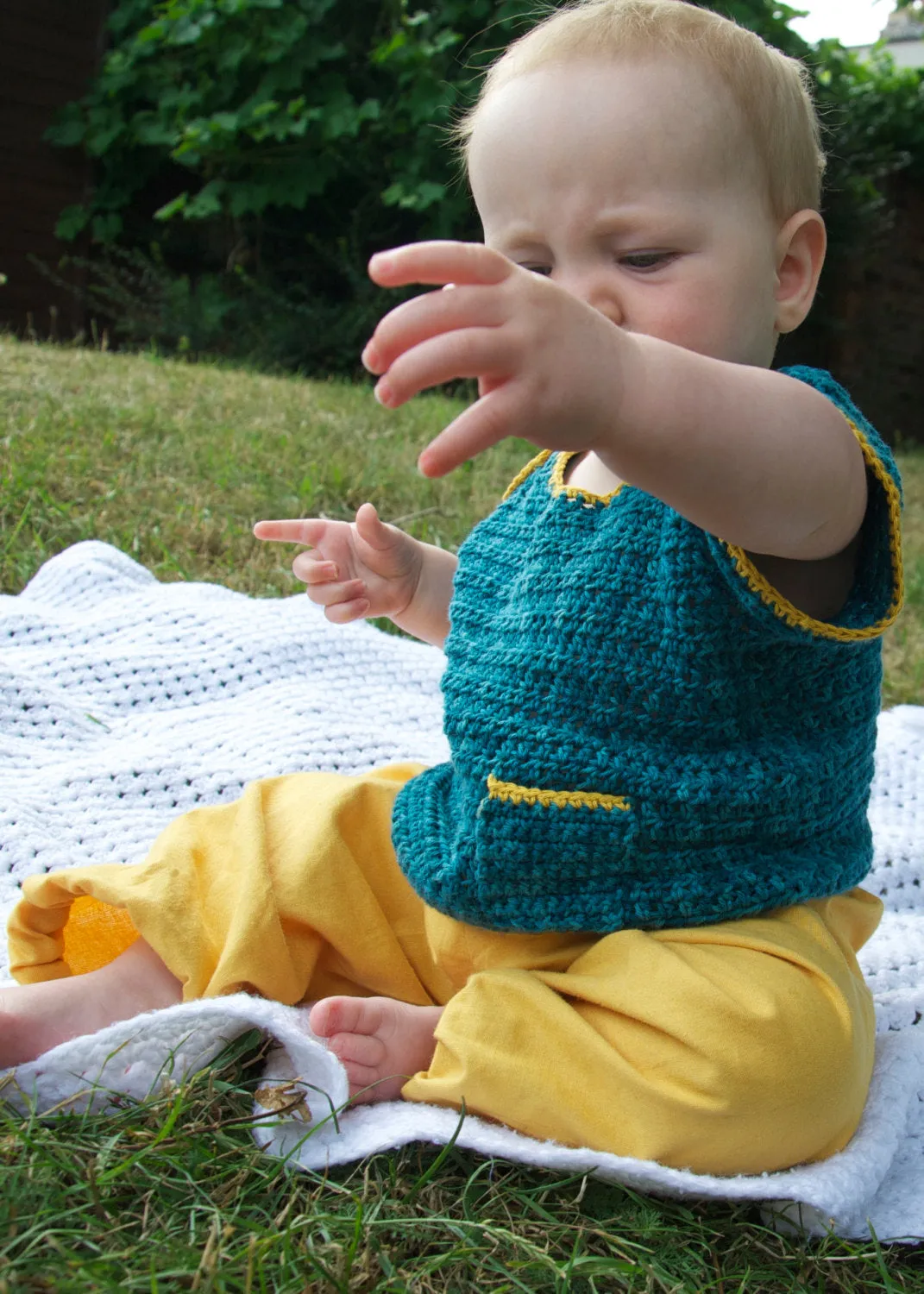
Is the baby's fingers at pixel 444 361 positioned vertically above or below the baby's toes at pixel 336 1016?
above

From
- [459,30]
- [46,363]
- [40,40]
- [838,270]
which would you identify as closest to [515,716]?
[46,363]

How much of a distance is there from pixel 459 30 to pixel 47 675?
16.0 feet

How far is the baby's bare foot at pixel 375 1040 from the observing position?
1094 millimetres

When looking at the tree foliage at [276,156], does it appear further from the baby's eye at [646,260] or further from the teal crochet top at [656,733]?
the teal crochet top at [656,733]

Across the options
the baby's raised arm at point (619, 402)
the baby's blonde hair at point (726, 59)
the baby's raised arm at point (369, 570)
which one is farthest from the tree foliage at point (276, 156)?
the baby's raised arm at point (619, 402)

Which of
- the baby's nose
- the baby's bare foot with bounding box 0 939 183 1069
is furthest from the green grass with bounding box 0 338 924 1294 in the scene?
the baby's nose

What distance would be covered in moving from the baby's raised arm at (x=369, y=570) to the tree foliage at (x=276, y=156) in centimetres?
438

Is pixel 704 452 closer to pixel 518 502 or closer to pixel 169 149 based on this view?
pixel 518 502

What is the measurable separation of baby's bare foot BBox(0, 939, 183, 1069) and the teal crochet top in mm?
283

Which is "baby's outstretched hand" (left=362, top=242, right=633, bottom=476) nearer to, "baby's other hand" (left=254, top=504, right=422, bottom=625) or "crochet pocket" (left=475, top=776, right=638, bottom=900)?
"crochet pocket" (left=475, top=776, right=638, bottom=900)

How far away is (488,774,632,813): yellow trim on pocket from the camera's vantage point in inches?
42.8

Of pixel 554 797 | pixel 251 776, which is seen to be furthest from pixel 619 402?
pixel 251 776

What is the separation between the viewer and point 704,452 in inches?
34.3

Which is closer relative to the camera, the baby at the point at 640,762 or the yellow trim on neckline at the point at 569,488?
the baby at the point at 640,762
